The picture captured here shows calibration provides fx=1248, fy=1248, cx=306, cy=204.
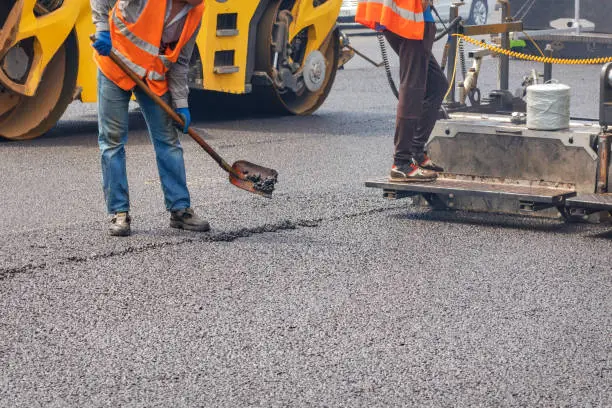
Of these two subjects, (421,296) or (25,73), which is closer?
(421,296)

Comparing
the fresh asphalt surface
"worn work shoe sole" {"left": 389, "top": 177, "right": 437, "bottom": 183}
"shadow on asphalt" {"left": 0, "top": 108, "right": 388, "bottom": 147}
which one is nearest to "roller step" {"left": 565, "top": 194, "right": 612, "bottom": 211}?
the fresh asphalt surface

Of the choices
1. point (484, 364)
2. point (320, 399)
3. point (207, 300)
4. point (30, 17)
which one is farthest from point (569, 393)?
point (30, 17)

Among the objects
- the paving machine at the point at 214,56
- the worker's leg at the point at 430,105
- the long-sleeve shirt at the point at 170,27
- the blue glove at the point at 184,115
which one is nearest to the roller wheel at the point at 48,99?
the paving machine at the point at 214,56

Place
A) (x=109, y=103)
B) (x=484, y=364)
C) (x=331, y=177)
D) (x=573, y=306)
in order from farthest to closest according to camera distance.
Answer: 1. (x=331, y=177)
2. (x=109, y=103)
3. (x=573, y=306)
4. (x=484, y=364)

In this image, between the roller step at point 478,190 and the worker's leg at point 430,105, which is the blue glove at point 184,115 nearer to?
the roller step at point 478,190

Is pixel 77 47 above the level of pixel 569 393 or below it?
above

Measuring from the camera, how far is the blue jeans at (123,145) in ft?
21.4

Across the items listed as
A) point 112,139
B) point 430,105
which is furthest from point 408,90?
point 112,139

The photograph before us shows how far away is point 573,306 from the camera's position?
5.08m

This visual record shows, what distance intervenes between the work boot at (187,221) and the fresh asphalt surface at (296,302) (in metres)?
0.07

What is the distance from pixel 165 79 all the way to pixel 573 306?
2.63 m

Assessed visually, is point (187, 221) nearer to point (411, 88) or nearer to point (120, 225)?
point (120, 225)

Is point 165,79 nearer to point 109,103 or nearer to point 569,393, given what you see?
point 109,103

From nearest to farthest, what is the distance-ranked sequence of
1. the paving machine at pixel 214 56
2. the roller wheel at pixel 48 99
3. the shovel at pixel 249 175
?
the shovel at pixel 249 175 → the paving machine at pixel 214 56 → the roller wheel at pixel 48 99
